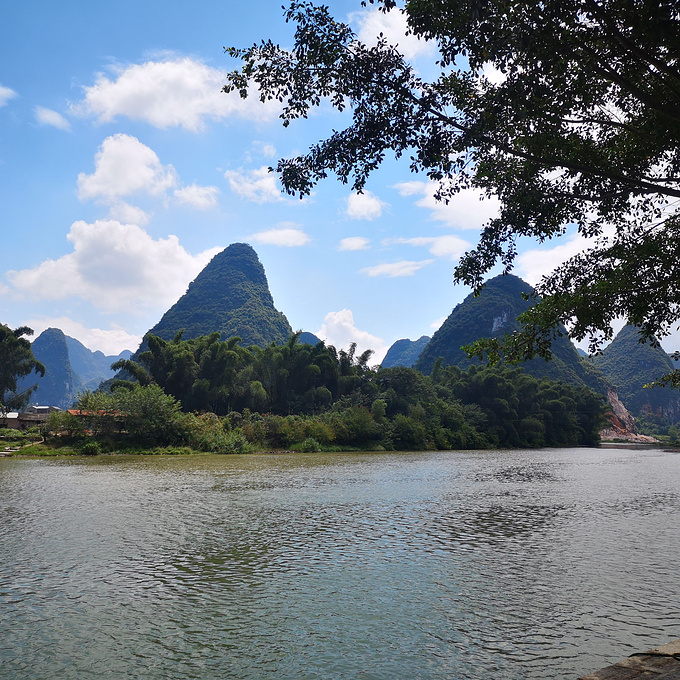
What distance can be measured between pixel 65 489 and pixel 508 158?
673 inches

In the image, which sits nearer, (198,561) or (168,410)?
(198,561)

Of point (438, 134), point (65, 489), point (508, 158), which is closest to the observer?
point (438, 134)

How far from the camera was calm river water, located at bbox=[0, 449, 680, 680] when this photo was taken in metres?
5.73

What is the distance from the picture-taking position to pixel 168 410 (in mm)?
37750

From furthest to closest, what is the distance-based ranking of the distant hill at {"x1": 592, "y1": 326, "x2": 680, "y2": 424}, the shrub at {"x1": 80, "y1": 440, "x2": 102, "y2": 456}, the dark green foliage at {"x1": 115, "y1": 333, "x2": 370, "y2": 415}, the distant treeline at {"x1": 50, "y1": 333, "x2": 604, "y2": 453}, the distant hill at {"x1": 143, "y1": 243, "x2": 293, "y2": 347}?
the distant hill at {"x1": 592, "y1": 326, "x2": 680, "y2": 424}, the distant hill at {"x1": 143, "y1": 243, "x2": 293, "y2": 347}, the dark green foliage at {"x1": 115, "y1": 333, "x2": 370, "y2": 415}, the distant treeline at {"x1": 50, "y1": 333, "x2": 604, "y2": 453}, the shrub at {"x1": 80, "y1": 440, "x2": 102, "y2": 456}

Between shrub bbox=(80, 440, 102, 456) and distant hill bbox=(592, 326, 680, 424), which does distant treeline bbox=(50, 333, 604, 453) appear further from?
distant hill bbox=(592, 326, 680, 424)

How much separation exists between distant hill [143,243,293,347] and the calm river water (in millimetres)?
93030

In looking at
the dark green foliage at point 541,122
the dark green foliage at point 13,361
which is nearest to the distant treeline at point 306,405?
the dark green foliage at point 13,361

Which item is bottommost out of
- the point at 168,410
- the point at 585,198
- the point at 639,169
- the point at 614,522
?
the point at 614,522

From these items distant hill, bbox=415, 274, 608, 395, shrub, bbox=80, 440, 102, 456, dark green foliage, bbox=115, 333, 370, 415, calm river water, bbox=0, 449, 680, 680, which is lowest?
calm river water, bbox=0, 449, 680, 680

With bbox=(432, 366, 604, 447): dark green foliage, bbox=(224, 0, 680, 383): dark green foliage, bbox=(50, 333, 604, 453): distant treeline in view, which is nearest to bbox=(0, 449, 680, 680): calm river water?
bbox=(224, 0, 680, 383): dark green foliage

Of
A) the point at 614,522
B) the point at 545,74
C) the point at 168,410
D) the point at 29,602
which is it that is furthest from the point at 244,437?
the point at 545,74

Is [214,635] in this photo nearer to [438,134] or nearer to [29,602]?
[29,602]

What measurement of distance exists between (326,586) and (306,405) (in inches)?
1782
